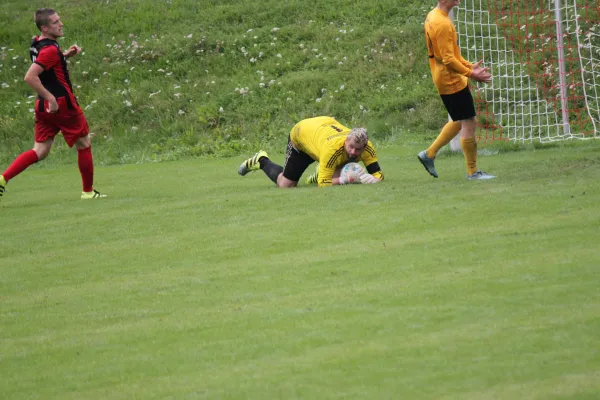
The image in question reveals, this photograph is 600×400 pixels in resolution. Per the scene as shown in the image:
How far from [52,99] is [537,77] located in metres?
8.41

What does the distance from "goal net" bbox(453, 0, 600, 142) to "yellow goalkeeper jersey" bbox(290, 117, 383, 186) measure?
3886 millimetres

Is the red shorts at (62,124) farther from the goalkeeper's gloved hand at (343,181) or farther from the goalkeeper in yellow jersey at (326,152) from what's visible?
the goalkeeper's gloved hand at (343,181)

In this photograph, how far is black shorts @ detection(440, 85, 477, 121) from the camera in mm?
9492

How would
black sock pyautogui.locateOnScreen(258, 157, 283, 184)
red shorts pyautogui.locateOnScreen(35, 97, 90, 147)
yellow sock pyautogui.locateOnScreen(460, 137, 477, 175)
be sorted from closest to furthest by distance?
yellow sock pyautogui.locateOnScreen(460, 137, 477, 175) → red shorts pyautogui.locateOnScreen(35, 97, 90, 147) → black sock pyautogui.locateOnScreen(258, 157, 283, 184)

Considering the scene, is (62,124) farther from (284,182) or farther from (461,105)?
(461,105)

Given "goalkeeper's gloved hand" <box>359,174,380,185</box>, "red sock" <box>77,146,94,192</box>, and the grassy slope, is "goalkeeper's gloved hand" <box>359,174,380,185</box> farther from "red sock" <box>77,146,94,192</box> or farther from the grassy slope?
the grassy slope

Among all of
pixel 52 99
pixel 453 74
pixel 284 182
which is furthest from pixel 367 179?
pixel 52 99

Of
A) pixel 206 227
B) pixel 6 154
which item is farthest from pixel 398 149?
pixel 6 154

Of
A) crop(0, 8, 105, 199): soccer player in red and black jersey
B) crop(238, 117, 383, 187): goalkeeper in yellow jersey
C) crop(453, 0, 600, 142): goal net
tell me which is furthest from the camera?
crop(453, 0, 600, 142): goal net

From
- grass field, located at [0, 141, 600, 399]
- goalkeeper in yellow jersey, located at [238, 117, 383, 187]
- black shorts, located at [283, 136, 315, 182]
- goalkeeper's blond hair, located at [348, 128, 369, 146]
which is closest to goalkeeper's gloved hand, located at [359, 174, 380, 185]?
goalkeeper in yellow jersey, located at [238, 117, 383, 187]

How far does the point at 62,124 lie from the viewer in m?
10.6

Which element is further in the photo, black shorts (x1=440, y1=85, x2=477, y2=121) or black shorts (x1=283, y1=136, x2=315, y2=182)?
black shorts (x1=283, y1=136, x2=315, y2=182)

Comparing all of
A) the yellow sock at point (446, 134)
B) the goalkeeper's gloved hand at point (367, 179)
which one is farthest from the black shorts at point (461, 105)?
the goalkeeper's gloved hand at point (367, 179)

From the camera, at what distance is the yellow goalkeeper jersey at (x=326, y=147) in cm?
993
